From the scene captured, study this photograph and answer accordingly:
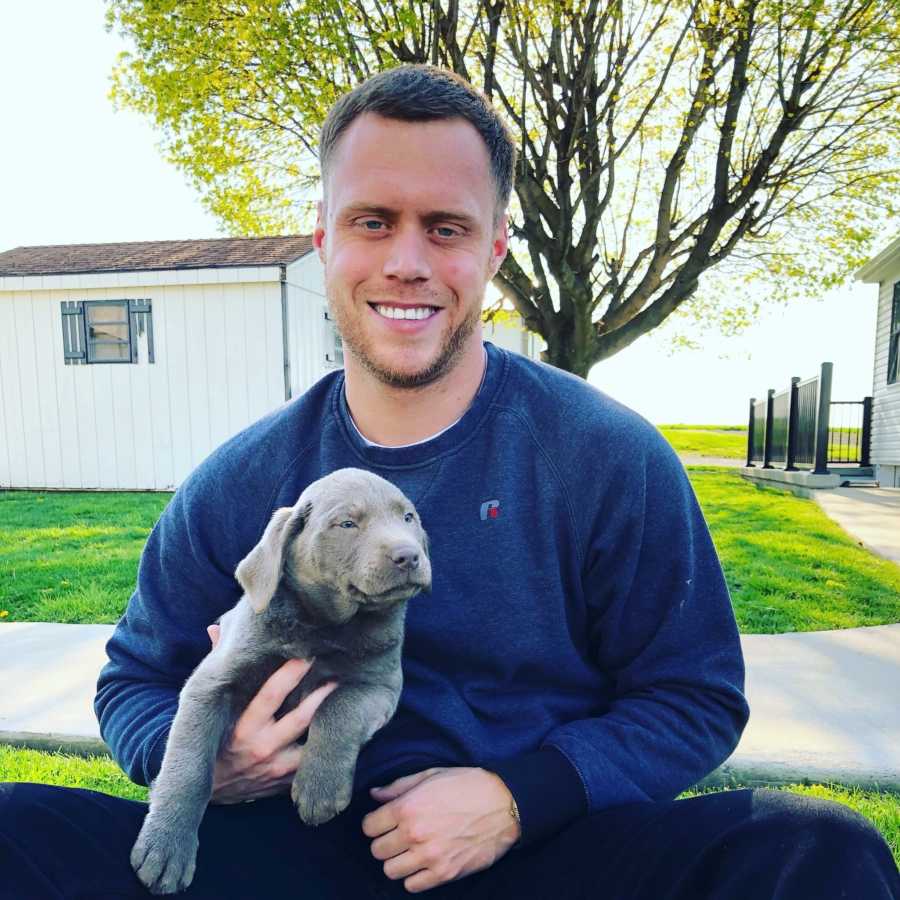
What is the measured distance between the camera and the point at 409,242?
246cm

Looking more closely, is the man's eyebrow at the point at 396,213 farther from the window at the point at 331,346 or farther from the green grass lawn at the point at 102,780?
the window at the point at 331,346

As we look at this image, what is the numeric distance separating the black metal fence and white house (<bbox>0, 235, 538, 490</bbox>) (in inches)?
416

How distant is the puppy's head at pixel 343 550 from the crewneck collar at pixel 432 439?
0.17 metres

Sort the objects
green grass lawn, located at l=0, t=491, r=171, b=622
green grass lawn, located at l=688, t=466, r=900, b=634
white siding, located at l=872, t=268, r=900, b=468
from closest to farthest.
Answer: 1. green grass lawn, located at l=688, t=466, r=900, b=634
2. green grass lawn, located at l=0, t=491, r=171, b=622
3. white siding, located at l=872, t=268, r=900, b=468

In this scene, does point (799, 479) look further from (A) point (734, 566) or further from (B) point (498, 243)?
(B) point (498, 243)

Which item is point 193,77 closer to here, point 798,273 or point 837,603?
point 837,603

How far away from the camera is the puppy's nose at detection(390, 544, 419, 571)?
80.6 inches

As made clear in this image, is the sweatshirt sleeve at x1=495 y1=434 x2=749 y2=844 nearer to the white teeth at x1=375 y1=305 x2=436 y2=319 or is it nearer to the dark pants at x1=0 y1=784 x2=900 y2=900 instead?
the dark pants at x1=0 y1=784 x2=900 y2=900

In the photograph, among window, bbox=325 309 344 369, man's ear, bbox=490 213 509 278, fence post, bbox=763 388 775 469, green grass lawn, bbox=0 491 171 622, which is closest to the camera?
man's ear, bbox=490 213 509 278

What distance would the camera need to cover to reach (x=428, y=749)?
7.89ft

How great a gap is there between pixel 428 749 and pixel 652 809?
0.64m

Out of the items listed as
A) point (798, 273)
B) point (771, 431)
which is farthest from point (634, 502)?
point (771, 431)

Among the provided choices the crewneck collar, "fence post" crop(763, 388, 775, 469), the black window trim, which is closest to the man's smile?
the crewneck collar

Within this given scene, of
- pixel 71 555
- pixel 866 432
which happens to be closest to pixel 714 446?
pixel 866 432
